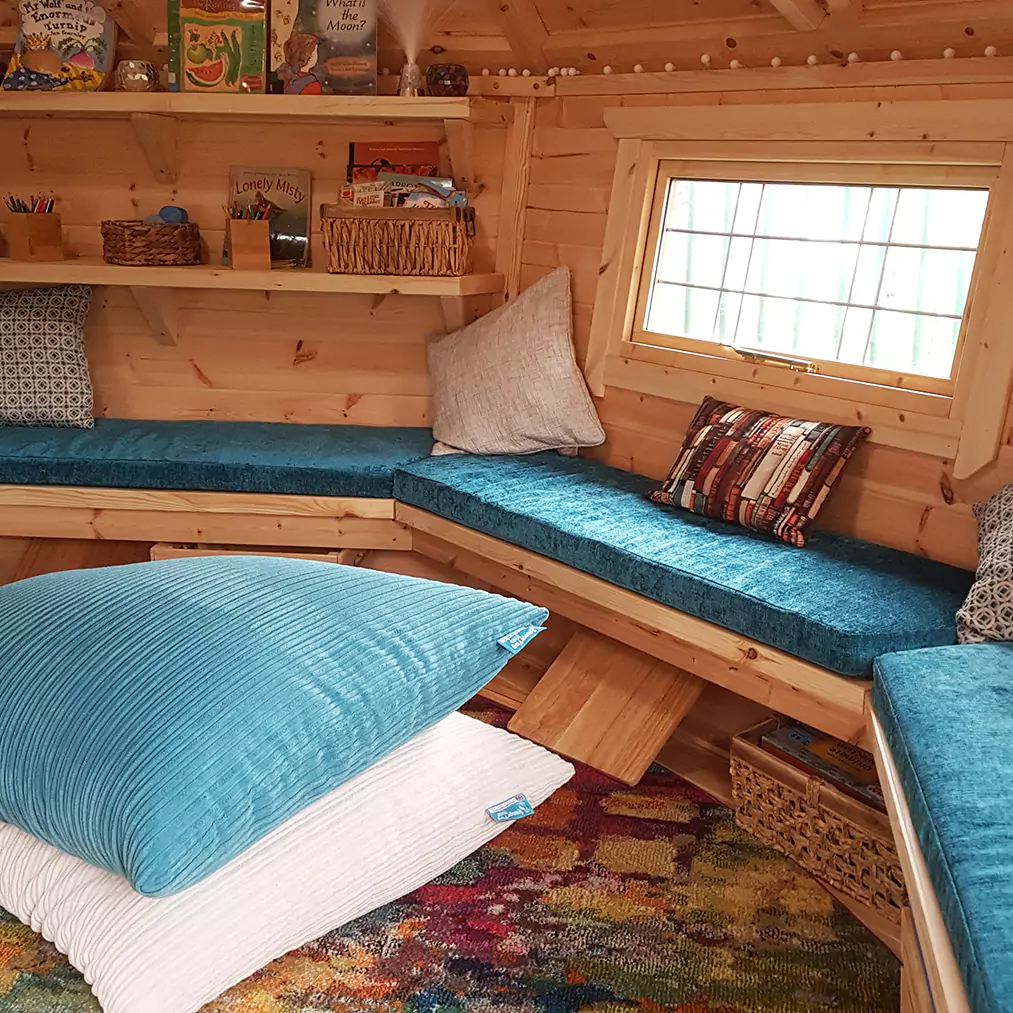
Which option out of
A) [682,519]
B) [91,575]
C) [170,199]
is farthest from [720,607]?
[170,199]

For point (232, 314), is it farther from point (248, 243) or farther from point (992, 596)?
point (992, 596)

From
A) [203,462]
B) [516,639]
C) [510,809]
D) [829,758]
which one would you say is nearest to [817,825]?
[829,758]

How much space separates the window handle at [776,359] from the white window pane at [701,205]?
1.15ft

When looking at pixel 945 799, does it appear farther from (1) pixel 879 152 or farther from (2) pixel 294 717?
(1) pixel 879 152

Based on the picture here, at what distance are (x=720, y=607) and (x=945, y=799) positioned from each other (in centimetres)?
76

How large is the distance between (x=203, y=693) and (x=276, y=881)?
11.5 inches

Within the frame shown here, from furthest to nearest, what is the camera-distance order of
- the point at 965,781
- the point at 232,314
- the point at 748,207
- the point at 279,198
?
1. the point at 232,314
2. the point at 279,198
3. the point at 748,207
4. the point at 965,781

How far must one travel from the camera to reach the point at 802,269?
2.74 m

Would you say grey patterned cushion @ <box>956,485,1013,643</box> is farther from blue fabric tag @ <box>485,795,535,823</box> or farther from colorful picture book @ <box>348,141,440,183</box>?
colorful picture book @ <box>348,141,440,183</box>

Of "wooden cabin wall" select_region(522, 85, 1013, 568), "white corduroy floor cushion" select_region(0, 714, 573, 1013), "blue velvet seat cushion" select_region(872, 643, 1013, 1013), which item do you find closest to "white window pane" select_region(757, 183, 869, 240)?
"wooden cabin wall" select_region(522, 85, 1013, 568)

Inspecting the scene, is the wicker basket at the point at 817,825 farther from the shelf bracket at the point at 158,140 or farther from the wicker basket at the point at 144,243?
the shelf bracket at the point at 158,140

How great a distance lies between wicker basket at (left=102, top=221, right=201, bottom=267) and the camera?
10.4 ft

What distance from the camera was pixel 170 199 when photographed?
3.44m

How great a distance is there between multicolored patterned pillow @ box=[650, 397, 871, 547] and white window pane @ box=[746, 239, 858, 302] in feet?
1.14
